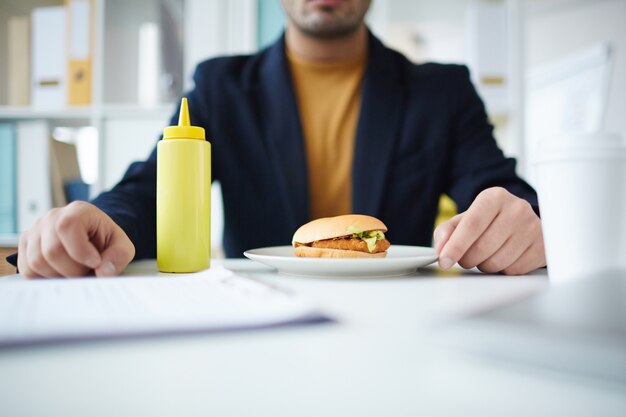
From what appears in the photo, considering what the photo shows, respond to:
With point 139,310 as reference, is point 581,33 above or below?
above

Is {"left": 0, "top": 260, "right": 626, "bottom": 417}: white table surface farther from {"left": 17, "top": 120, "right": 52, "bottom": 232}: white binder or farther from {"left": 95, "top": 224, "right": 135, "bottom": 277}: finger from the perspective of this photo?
{"left": 17, "top": 120, "right": 52, "bottom": 232}: white binder

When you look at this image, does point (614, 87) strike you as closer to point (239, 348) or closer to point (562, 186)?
point (562, 186)

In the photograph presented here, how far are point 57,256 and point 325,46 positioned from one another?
1076 millimetres

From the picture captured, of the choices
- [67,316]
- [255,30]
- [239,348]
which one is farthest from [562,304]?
[255,30]

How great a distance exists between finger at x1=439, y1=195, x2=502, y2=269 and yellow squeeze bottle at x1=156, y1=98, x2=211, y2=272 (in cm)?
32

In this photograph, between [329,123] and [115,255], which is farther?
[329,123]

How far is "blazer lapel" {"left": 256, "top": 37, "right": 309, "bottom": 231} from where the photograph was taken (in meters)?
1.20

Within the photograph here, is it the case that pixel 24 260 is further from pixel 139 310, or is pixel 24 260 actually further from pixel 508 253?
pixel 508 253

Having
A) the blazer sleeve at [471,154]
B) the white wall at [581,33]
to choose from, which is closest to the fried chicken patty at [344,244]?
the blazer sleeve at [471,154]

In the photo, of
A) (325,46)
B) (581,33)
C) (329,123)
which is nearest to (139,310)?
(329,123)

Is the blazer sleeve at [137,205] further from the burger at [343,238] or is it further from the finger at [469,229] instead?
the finger at [469,229]

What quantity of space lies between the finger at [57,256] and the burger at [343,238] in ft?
0.99

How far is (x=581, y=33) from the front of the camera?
330cm

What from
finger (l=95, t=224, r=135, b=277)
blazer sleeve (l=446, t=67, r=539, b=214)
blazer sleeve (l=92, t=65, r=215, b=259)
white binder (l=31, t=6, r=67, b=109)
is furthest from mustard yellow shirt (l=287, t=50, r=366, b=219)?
white binder (l=31, t=6, r=67, b=109)
